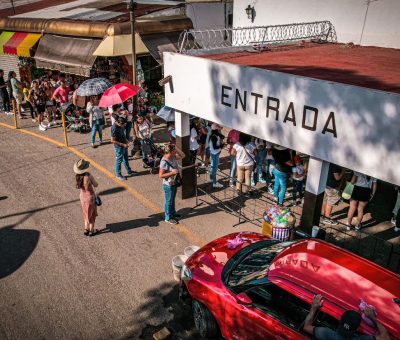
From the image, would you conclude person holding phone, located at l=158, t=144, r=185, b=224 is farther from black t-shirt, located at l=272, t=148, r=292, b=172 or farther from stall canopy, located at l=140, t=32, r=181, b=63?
stall canopy, located at l=140, t=32, r=181, b=63

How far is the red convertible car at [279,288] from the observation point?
4.41 m

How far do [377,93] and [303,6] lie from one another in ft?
28.7

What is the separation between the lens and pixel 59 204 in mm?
9484

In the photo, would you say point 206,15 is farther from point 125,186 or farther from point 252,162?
point 252,162

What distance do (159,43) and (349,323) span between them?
15.3m

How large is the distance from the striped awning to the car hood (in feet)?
51.8

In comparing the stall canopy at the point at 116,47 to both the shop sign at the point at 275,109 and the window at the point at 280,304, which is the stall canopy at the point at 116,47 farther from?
the window at the point at 280,304

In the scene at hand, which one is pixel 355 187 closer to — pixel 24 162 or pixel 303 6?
pixel 303 6

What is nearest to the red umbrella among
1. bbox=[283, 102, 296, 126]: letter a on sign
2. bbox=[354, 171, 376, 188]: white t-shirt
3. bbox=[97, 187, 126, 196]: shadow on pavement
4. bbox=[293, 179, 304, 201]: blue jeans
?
bbox=[97, 187, 126, 196]: shadow on pavement

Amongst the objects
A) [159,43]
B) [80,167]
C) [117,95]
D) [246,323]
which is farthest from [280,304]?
[159,43]

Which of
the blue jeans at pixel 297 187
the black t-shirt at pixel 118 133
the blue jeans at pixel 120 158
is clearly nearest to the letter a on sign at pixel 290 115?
the blue jeans at pixel 297 187

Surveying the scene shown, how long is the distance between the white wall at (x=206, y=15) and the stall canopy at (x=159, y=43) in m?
2.59

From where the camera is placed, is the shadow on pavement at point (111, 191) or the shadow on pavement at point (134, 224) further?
the shadow on pavement at point (111, 191)

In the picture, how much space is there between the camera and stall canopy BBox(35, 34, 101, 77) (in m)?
16.0
